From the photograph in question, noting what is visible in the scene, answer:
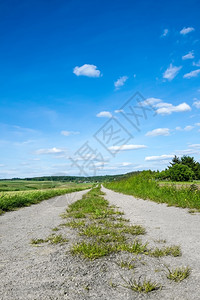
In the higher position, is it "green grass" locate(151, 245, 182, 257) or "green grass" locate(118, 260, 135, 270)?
"green grass" locate(118, 260, 135, 270)

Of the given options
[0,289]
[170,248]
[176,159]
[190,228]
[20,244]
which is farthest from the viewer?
[176,159]

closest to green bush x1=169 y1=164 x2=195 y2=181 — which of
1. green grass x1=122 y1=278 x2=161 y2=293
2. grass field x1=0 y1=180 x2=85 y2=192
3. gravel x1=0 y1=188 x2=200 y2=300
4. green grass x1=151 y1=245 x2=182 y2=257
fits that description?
grass field x1=0 y1=180 x2=85 y2=192

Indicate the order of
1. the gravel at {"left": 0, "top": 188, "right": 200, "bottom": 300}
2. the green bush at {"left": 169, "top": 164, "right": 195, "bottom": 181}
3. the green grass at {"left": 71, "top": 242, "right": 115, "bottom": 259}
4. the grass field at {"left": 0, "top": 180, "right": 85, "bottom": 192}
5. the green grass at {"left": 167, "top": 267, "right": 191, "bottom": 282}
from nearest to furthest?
the gravel at {"left": 0, "top": 188, "right": 200, "bottom": 300} → the green grass at {"left": 167, "top": 267, "right": 191, "bottom": 282} → the green grass at {"left": 71, "top": 242, "right": 115, "bottom": 259} → the grass field at {"left": 0, "top": 180, "right": 85, "bottom": 192} → the green bush at {"left": 169, "top": 164, "right": 195, "bottom": 181}

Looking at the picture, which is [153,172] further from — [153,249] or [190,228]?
Answer: [153,249]

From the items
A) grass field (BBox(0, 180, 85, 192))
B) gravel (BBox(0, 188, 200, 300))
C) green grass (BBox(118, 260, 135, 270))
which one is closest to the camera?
gravel (BBox(0, 188, 200, 300))

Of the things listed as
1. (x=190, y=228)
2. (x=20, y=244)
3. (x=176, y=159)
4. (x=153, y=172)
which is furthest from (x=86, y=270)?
(x=176, y=159)

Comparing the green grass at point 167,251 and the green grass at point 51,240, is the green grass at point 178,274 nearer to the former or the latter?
the green grass at point 167,251

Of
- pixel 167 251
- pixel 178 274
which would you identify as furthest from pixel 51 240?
pixel 178 274

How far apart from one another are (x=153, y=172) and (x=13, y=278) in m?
21.1

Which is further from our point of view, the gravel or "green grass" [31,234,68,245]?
"green grass" [31,234,68,245]

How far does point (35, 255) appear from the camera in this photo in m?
3.22

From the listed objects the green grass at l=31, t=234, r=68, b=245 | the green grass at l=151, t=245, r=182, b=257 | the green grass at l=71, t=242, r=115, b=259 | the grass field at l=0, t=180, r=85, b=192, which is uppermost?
the green grass at l=71, t=242, r=115, b=259

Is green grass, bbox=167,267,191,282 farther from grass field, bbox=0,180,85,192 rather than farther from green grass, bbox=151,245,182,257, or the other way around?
grass field, bbox=0,180,85,192

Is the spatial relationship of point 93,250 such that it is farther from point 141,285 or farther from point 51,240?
point 51,240
